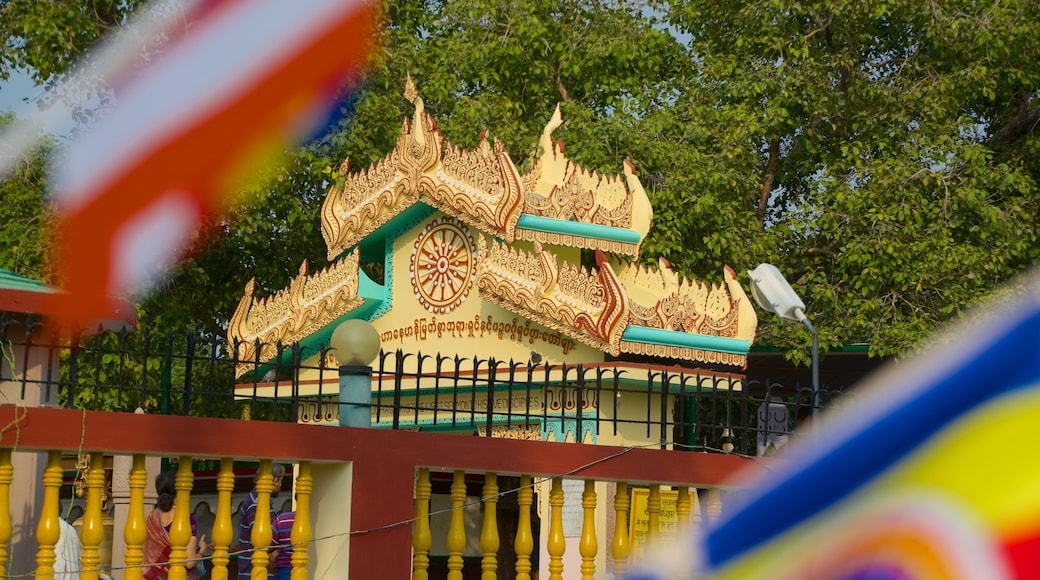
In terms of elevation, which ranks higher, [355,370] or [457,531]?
[355,370]

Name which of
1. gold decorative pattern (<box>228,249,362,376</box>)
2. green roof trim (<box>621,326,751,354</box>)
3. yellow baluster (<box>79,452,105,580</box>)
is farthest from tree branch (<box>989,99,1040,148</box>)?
yellow baluster (<box>79,452,105,580</box>)

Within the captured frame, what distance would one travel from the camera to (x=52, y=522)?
4.54m

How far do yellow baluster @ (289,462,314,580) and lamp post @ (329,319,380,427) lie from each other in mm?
317

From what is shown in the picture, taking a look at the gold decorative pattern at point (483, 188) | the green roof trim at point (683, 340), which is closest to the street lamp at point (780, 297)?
the green roof trim at point (683, 340)

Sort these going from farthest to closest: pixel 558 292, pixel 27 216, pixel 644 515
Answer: pixel 27 216 → pixel 558 292 → pixel 644 515

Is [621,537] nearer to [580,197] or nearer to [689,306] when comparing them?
[689,306]

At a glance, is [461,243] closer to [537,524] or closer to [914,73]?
[537,524]

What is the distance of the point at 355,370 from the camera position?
220 inches

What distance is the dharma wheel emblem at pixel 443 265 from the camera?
12.7 metres

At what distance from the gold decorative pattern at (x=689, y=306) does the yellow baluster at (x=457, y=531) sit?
20.3ft

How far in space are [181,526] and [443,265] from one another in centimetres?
827

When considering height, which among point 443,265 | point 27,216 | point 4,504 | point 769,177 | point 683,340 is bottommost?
point 4,504

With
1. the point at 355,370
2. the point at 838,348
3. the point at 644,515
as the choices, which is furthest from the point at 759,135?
the point at 355,370

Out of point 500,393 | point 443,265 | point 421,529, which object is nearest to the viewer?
point 421,529
